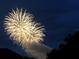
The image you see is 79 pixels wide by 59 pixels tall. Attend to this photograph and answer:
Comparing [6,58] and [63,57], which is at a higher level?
[6,58]

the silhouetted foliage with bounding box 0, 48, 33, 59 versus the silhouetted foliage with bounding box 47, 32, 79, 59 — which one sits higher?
the silhouetted foliage with bounding box 0, 48, 33, 59

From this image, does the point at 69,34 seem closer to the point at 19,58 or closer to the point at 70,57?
the point at 70,57

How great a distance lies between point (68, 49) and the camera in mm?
52531

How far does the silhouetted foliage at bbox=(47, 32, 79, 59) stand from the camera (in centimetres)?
5190

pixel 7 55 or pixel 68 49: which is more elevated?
pixel 7 55

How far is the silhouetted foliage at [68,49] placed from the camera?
2043 inches

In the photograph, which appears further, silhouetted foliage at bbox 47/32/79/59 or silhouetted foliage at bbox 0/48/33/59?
silhouetted foliage at bbox 0/48/33/59

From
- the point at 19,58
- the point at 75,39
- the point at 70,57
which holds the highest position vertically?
the point at 19,58

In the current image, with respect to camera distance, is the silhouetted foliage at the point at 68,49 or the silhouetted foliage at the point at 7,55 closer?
the silhouetted foliage at the point at 68,49

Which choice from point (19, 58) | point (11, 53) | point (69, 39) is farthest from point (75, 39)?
point (11, 53)

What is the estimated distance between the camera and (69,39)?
54.8 meters

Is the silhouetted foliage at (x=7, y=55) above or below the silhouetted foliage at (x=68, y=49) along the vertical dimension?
above

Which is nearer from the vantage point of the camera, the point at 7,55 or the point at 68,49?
the point at 68,49

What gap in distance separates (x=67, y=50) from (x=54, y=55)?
8.09ft
